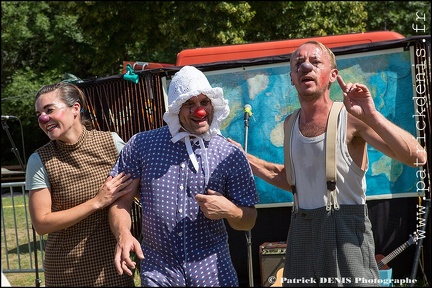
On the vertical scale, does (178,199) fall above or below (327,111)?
below

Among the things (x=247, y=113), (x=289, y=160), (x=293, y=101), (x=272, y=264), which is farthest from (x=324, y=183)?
(x=293, y=101)

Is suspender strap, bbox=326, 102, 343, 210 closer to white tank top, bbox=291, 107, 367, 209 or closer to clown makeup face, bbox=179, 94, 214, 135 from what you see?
white tank top, bbox=291, 107, 367, 209

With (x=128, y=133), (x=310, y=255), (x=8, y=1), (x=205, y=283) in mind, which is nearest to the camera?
(x=205, y=283)

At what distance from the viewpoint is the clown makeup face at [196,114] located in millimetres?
2875

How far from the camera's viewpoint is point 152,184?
2865mm

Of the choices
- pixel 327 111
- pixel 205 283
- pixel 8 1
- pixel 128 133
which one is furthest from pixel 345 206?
pixel 8 1

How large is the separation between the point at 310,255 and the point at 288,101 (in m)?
3.40

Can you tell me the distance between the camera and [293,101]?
622 centimetres

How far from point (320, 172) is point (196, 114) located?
0.63 m

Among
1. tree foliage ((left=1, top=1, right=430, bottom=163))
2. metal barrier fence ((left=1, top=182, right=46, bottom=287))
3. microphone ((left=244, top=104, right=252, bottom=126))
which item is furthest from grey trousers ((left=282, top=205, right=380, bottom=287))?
tree foliage ((left=1, top=1, right=430, bottom=163))

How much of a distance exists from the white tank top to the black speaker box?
302cm

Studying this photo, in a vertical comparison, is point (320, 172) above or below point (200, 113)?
below

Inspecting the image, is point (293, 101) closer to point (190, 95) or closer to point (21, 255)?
point (190, 95)

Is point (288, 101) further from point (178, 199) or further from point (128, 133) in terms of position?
point (178, 199)
